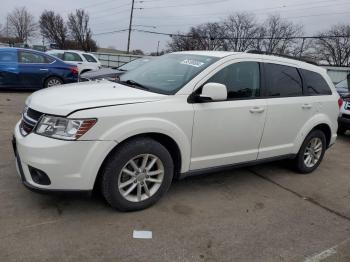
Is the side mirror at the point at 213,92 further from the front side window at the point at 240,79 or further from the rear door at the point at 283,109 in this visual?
the rear door at the point at 283,109

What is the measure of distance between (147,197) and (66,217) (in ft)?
2.66

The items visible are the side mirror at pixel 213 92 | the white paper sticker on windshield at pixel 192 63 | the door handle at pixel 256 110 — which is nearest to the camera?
the side mirror at pixel 213 92

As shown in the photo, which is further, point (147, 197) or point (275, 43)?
point (275, 43)

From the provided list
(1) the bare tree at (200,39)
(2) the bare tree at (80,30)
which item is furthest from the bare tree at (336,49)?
(2) the bare tree at (80,30)

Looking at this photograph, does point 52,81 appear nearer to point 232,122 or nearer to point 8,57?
point 8,57

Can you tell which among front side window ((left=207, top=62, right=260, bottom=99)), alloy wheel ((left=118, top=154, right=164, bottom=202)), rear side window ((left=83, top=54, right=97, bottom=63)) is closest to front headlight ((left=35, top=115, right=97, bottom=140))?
alloy wheel ((left=118, top=154, right=164, bottom=202))

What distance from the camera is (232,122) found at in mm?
4168

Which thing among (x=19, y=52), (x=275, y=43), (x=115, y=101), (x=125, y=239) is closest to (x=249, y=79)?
(x=115, y=101)

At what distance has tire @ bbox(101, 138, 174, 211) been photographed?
3420 mm

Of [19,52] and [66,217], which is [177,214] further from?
[19,52]

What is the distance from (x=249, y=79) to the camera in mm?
4426

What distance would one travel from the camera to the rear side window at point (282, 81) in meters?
4.62

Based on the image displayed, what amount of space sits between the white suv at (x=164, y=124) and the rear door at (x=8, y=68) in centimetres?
744

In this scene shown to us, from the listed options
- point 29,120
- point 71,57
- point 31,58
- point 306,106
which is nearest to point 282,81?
point 306,106
